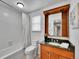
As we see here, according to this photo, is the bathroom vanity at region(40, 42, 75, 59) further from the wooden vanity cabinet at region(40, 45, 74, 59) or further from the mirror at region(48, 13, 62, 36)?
the mirror at region(48, 13, 62, 36)

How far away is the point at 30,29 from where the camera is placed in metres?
4.23

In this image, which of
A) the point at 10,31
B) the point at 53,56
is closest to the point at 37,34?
the point at 10,31

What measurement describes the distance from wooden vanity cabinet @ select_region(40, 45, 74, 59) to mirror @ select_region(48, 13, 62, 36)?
69cm

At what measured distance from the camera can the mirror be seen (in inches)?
113

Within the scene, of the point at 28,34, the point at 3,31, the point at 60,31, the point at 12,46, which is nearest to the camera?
the point at 60,31

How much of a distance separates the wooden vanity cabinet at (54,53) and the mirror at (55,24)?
69 centimetres

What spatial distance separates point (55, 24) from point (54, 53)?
111cm

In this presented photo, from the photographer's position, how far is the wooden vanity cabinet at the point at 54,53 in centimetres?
196

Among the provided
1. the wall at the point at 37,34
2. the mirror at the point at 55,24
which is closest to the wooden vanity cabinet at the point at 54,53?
the mirror at the point at 55,24

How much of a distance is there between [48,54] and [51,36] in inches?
31.8

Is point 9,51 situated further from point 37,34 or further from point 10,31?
point 37,34

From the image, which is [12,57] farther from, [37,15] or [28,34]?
[37,15]

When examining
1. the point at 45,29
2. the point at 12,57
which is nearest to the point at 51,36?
the point at 45,29

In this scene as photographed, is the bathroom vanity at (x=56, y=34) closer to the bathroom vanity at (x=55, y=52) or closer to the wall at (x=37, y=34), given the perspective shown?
the bathroom vanity at (x=55, y=52)
